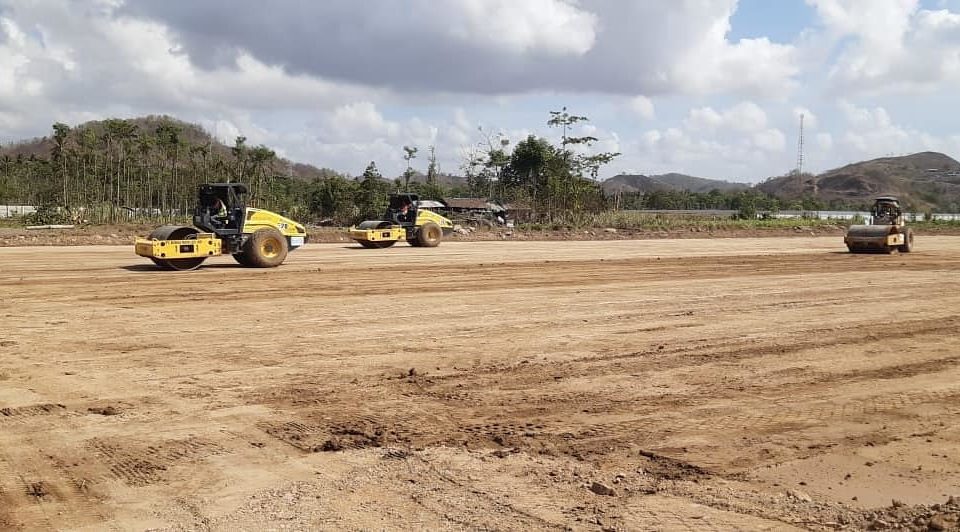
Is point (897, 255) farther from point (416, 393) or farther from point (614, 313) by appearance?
point (416, 393)

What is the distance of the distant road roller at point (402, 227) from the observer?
2750 cm

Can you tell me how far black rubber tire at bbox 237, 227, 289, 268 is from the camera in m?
18.8

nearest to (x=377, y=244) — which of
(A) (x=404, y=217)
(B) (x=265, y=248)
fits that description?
(A) (x=404, y=217)

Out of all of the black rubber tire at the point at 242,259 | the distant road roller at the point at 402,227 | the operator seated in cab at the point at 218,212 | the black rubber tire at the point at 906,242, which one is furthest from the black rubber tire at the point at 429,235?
the black rubber tire at the point at 906,242

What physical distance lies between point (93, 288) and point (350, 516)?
1194cm

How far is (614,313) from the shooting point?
39.5 feet

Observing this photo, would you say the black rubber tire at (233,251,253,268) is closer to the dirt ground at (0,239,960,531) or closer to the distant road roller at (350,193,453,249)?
the dirt ground at (0,239,960,531)

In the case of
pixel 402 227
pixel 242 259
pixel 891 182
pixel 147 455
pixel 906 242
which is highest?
pixel 891 182

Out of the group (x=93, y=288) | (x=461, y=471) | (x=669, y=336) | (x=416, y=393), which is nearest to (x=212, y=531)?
(x=461, y=471)

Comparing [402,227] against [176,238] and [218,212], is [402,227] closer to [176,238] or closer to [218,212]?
[218,212]

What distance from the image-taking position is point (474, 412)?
654 centimetres

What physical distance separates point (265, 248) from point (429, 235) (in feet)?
33.3

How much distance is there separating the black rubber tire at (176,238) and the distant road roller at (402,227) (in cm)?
942

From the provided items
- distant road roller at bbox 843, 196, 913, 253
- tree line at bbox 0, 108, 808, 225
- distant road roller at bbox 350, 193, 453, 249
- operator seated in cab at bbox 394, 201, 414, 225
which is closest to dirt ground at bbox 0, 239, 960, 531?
distant road roller at bbox 350, 193, 453, 249
